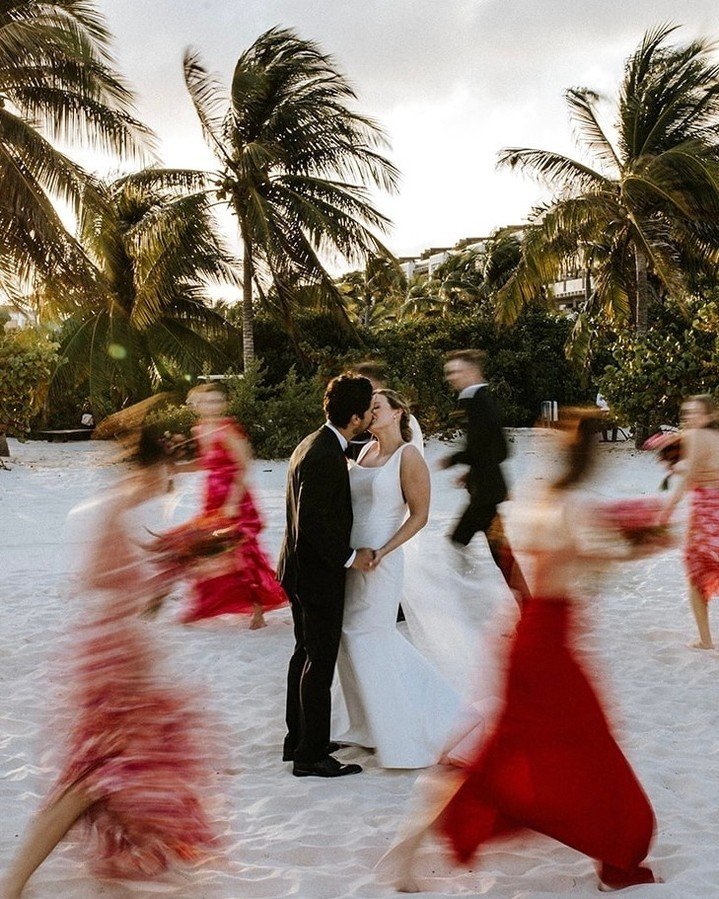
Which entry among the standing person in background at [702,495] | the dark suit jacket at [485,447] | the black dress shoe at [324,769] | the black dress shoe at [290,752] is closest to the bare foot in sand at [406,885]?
the black dress shoe at [324,769]

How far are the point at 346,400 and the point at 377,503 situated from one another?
1.89 ft

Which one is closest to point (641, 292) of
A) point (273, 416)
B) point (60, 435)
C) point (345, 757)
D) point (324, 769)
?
point (273, 416)

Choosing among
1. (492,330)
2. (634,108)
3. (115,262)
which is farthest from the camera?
(492,330)

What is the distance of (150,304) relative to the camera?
63.7 feet

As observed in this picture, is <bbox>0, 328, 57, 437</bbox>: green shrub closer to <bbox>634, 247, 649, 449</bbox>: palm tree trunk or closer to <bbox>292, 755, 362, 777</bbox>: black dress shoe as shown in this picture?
<bbox>634, 247, 649, 449</bbox>: palm tree trunk

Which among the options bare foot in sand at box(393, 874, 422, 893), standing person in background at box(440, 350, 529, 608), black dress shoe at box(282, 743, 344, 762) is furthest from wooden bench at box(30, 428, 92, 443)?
bare foot in sand at box(393, 874, 422, 893)

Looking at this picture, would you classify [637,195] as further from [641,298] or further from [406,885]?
[406,885]

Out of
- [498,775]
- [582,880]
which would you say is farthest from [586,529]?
[582,880]

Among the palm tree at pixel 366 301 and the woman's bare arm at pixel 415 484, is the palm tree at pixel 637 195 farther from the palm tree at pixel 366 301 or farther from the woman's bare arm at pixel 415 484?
the palm tree at pixel 366 301

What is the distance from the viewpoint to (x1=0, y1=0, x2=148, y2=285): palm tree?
563 inches

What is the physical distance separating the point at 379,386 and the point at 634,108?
Answer: 1631 cm

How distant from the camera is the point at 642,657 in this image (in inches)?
235

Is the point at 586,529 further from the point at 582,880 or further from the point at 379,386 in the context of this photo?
the point at 379,386

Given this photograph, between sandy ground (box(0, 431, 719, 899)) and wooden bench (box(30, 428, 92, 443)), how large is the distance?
16.8 metres
